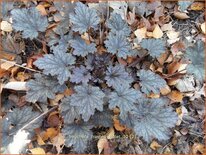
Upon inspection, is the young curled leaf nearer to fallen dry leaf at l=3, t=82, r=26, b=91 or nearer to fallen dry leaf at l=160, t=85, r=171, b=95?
fallen dry leaf at l=160, t=85, r=171, b=95

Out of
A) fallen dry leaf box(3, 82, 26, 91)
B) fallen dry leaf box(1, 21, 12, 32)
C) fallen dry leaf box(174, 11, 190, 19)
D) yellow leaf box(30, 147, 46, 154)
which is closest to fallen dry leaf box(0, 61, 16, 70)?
fallen dry leaf box(3, 82, 26, 91)

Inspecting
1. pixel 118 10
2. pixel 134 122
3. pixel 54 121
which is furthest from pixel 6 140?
pixel 118 10

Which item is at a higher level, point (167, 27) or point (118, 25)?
point (118, 25)

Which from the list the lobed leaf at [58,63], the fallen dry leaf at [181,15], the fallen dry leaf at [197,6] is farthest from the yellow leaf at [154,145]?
the fallen dry leaf at [197,6]

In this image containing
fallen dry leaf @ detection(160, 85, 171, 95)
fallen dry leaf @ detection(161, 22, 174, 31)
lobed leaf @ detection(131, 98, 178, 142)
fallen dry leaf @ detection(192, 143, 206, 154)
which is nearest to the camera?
lobed leaf @ detection(131, 98, 178, 142)

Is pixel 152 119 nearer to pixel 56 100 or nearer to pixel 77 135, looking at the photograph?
pixel 77 135

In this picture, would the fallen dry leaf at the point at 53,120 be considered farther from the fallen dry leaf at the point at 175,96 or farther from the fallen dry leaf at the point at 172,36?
the fallen dry leaf at the point at 172,36

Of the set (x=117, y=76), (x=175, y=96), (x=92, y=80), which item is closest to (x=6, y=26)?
(x=92, y=80)
